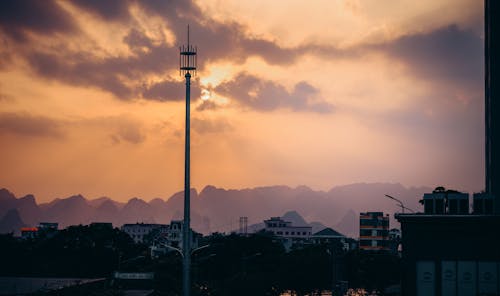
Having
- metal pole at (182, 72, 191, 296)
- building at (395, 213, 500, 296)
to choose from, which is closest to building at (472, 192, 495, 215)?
building at (395, 213, 500, 296)

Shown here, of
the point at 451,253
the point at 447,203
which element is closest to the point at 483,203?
the point at 447,203

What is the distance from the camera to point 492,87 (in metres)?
100

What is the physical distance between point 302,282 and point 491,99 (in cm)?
4100

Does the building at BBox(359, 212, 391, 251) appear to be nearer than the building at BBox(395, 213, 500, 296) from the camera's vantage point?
No

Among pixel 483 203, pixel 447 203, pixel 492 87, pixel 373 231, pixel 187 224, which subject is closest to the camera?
pixel 187 224

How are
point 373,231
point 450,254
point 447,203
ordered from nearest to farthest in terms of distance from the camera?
point 450,254, point 447,203, point 373,231

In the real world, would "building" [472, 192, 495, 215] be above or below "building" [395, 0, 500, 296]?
above

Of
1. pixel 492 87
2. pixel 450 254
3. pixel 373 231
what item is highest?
pixel 492 87

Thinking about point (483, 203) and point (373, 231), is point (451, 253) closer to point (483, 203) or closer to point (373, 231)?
point (483, 203)

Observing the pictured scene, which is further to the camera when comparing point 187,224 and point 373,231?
point 373,231

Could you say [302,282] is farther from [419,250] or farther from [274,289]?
[419,250]

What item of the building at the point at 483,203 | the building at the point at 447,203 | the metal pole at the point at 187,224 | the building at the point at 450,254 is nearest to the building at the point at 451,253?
the building at the point at 450,254

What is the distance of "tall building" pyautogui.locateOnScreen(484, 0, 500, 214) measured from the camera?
96438mm

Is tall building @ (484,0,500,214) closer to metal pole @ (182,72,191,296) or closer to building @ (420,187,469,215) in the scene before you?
building @ (420,187,469,215)
